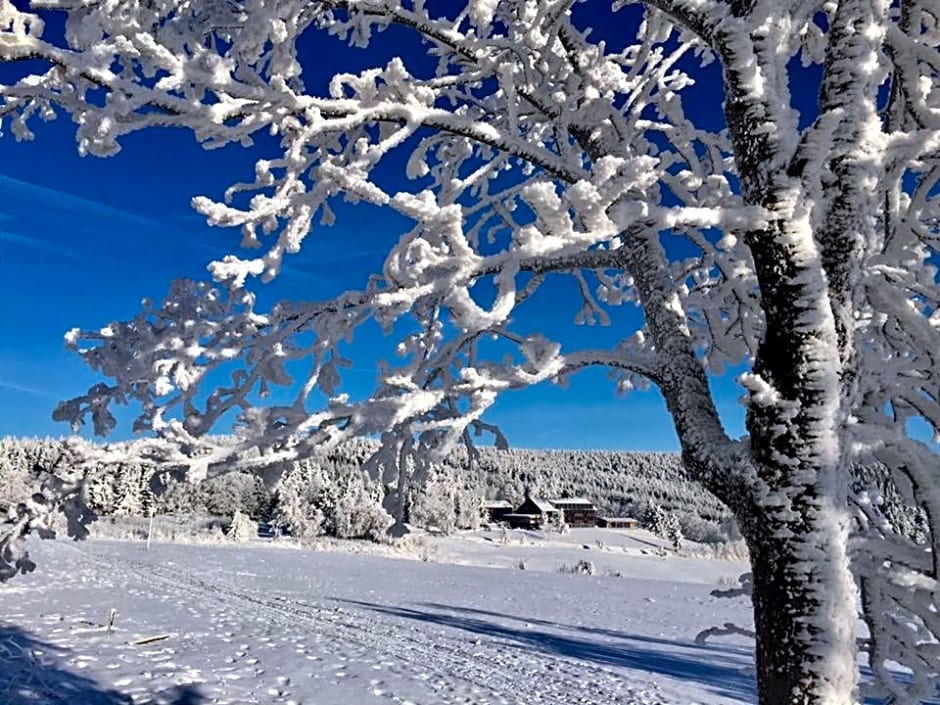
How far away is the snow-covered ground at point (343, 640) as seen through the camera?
8031mm

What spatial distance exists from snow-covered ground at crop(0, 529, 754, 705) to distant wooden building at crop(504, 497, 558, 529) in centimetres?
5570

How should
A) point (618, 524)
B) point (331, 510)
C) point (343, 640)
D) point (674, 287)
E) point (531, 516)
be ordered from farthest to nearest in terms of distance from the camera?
point (618, 524) < point (531, 516) < point (331, 510) < point (343, 640) < point (674, 287)

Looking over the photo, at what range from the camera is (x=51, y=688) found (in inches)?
293

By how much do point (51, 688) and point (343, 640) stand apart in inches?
170

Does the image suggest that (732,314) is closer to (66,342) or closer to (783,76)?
(783,76)

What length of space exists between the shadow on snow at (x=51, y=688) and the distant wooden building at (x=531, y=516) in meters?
68.1

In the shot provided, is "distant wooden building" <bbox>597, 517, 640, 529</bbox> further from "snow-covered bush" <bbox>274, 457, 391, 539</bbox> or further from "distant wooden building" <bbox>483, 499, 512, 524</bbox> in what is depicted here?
"snow-covered bush" <bbox>274, 457, 391, 539</bbox>

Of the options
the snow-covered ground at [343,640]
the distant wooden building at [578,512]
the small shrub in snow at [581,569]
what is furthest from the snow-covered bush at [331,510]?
the distant wooden building at [578,512]

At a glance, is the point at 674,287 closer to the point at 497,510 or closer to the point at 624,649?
the point at 624,649

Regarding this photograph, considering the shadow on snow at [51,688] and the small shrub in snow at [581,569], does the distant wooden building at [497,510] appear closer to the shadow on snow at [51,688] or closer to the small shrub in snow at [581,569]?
the small shrub in snow at [581,569]

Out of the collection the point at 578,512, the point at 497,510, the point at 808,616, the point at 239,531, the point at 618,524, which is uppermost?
the point at 578,512

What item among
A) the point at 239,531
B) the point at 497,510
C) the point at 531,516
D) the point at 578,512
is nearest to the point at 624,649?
the point at 239,531

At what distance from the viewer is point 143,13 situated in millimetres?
3145

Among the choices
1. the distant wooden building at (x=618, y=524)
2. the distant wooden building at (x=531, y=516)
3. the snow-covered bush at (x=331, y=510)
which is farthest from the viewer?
the distant wooden building at (x=618, y=524)
